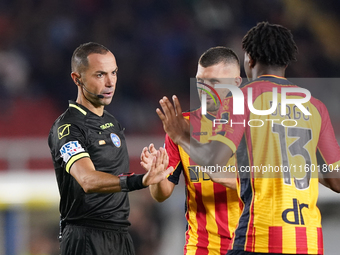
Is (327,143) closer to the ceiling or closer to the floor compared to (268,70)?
closer to the floor

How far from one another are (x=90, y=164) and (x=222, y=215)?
3.11ft

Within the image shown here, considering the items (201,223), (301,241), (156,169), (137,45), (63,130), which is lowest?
(301,241)

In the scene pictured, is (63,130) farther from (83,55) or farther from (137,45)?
(137,45)

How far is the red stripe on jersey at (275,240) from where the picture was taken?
89.2 inches

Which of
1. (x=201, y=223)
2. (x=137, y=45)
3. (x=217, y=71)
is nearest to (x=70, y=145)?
(x=201, y=223)

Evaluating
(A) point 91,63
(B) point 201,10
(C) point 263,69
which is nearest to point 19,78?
(B) point 201,10

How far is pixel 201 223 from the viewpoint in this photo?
10.6ft

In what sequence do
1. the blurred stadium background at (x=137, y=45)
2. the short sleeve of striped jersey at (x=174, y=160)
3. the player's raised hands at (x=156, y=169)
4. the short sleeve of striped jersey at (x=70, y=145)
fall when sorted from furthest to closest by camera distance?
the blurred stadium background at (x=137, y=45) → the short sleeve of striped jersey at (x=174, y=160) → the short sleeve of striped jersey at (x=70, y=145) → the player's raised hands at (x=156, y=169)

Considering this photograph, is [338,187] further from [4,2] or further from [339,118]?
[4,2]

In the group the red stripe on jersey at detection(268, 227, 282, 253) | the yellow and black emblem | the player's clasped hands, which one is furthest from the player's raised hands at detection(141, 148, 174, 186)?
the red stripe on jersey at detection(268, 227, 282, 253)

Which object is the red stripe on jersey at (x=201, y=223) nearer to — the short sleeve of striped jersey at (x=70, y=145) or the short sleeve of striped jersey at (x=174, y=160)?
the short sleeve of striped jersey at (x=174, y=160)

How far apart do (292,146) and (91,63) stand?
1.77 metres

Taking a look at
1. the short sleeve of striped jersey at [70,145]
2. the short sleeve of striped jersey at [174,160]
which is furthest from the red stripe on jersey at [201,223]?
the short sleeve of striped jersey at [70,145]

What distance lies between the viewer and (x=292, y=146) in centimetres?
235
